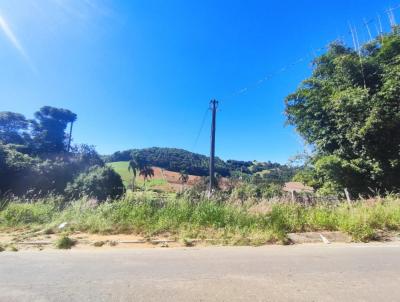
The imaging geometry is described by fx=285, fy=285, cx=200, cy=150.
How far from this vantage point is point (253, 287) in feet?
13.1

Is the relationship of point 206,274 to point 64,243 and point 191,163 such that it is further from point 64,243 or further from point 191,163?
point 191,163

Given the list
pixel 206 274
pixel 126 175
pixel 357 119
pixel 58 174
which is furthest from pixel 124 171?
pixel 206 274

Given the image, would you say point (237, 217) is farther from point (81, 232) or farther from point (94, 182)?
point (94, 182)

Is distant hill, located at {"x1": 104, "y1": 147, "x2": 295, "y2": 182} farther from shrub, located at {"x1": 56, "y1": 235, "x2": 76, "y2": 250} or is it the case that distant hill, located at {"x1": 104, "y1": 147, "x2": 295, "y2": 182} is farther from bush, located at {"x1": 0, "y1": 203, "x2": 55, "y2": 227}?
shrub, located at {"x1": 56, "y1": 235, "x2": 76, "y2": 250}

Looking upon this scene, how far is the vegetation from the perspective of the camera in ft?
51.5

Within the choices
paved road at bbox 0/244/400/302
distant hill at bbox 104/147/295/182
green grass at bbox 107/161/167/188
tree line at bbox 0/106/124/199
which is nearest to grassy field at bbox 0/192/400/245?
paved road at bbox 0/244/400/302

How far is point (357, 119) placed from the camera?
16.1 metres

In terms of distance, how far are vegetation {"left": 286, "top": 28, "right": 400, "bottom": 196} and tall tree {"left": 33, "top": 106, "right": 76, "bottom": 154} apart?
51444 mm

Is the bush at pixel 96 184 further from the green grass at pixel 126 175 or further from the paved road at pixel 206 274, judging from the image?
the green grass at pixel 126 175

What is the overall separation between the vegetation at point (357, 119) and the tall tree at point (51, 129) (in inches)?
2025

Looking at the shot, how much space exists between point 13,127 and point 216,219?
6395 centimetres

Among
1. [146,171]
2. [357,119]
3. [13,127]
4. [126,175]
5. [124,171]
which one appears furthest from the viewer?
[124,171]

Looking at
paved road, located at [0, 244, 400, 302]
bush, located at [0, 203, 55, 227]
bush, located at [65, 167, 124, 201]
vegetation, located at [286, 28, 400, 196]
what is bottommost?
paved road, located at [0, 244, 400, 302]

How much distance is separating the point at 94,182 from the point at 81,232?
97.5 feet
